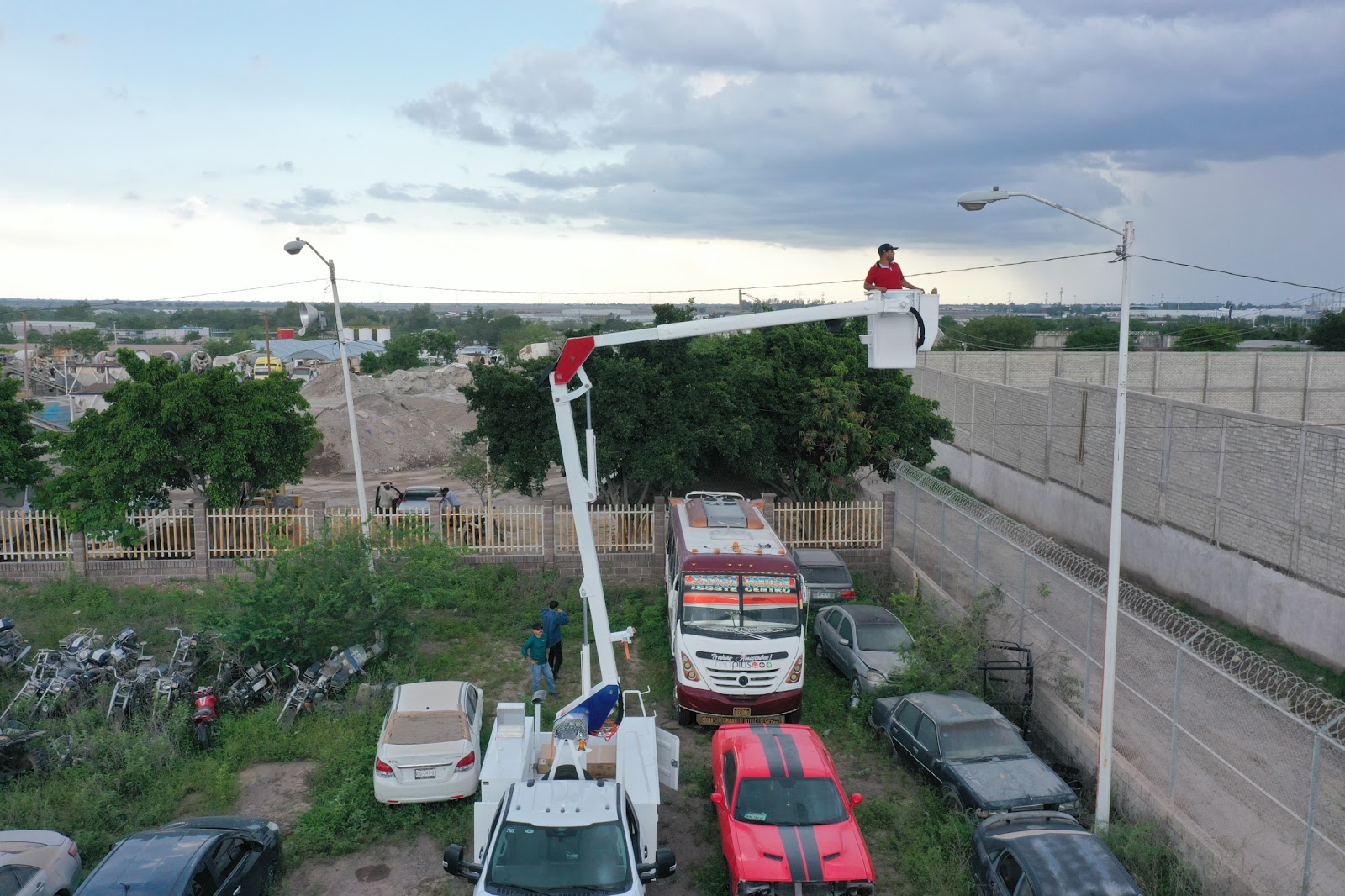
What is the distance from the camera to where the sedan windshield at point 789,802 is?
9.77 metres

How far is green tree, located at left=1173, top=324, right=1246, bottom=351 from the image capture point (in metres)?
78.3

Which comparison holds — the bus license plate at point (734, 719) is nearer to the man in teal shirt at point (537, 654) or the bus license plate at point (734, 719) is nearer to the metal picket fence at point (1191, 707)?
the man in teal shirt at point (537, 654)

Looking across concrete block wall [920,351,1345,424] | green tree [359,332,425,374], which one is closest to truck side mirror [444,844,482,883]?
concrete block wall [920,351,1345,424]

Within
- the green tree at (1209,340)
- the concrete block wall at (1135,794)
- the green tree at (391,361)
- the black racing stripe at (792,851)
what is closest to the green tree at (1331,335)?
the green tree at (1209,340)

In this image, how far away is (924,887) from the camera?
970 cm

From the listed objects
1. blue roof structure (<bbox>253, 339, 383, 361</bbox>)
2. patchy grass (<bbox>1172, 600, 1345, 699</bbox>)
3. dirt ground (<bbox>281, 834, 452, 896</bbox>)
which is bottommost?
patchy grass (<bbox>1172, 600, 1345, 699</bbox>)

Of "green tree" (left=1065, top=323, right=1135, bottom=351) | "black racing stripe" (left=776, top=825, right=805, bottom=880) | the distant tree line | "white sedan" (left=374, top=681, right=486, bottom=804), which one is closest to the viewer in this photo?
"black racing stripe" (left=776, top=825, right=805, bottom=880)

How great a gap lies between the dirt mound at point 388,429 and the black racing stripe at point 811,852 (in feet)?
113

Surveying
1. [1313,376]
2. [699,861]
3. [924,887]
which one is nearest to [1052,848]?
[924,887]

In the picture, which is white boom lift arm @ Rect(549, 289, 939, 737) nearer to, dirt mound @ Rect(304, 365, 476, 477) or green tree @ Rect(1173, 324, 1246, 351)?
dirt mound @ Rect(304, 365, 476, 477)

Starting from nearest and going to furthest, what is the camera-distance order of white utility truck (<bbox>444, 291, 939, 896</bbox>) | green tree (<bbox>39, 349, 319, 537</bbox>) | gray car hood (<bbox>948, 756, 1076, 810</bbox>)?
white utility truck (<bbox>444, 291, 939, 896</bbox>), gray car hood (<bbox>948, 756, 1076, 810</bbox>), green tree (<bbox>39, 349, 319, 537</bbox>)

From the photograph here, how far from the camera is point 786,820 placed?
9.75 m

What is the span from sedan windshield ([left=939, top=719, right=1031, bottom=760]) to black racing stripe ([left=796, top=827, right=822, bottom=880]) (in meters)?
2.83

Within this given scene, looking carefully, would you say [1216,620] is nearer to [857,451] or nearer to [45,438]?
[857,451]
